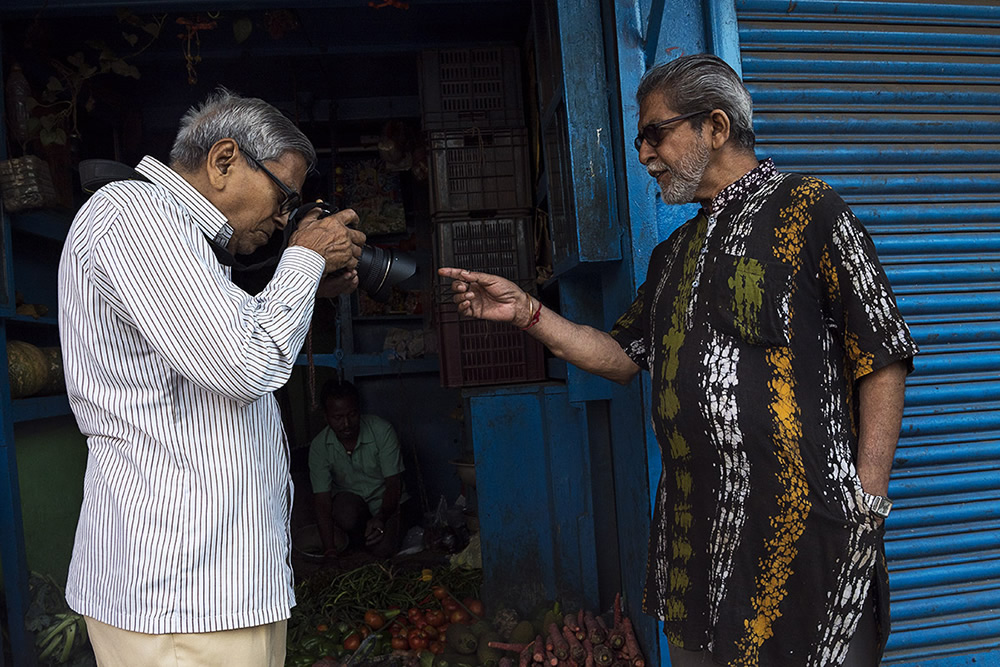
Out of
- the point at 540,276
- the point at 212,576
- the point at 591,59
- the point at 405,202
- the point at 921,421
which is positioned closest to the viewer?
the point at 212,576

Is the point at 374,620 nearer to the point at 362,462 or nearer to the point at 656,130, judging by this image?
the point at 362,462

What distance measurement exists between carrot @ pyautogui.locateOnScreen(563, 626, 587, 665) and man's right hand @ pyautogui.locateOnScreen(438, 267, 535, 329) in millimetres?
1641

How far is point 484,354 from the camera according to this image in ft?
12.7

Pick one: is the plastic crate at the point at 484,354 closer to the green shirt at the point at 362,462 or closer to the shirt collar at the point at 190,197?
the green shirt at the point at 362,462

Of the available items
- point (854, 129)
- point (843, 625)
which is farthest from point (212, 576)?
point (854, 129)

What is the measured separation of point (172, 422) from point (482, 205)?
2.72 metres

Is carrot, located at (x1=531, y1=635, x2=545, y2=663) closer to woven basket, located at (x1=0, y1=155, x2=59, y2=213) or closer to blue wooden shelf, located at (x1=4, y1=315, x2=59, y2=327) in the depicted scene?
blue wooden shelf, located at (x1=4, y1=315, x2=59, y2=327)

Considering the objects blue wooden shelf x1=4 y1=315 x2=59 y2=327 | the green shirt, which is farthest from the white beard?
the green shirt

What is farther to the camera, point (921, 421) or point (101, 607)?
point (921, 421)

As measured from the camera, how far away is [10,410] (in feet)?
10.5

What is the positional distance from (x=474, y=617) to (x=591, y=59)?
8.50ft

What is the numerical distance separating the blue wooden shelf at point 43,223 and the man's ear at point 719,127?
10.4 feet

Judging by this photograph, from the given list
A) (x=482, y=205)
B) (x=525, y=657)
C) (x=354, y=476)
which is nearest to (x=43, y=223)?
(x=482, y=205)

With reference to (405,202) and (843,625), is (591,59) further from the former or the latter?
(405,202)
